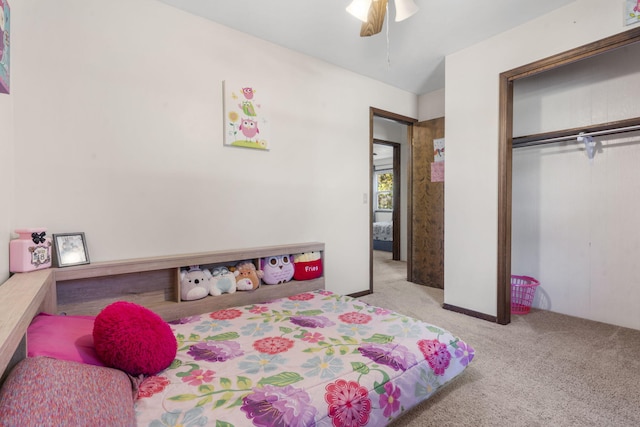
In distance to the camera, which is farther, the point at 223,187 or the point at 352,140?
the point at 352,140

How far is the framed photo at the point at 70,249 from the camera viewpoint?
176 centimetres

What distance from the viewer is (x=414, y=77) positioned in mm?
3473

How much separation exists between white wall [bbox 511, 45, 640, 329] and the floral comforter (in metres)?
1.94

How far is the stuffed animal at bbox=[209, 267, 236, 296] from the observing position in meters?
2.17

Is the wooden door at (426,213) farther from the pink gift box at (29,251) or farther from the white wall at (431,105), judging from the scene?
the pink gift box at (29,251)

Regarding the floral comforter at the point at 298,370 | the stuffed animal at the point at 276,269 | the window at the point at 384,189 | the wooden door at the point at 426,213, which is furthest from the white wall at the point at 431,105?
the window at the point at 384,189

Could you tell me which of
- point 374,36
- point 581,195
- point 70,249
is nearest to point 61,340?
point 70,249

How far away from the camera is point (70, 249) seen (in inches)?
71.3

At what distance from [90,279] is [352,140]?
258cm

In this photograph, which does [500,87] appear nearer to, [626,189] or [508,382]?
[626,189]

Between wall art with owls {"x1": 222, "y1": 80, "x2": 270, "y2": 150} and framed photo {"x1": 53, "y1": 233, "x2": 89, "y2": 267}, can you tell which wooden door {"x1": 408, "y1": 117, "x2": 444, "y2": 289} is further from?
framed photo {"x1": 53, "y1": 233, "x2": 89, "y2": 267}

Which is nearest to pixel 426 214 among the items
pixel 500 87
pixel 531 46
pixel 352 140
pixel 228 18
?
pixel 352 140

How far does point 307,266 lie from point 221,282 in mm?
774

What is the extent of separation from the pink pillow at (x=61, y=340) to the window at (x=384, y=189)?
8.12 meters
